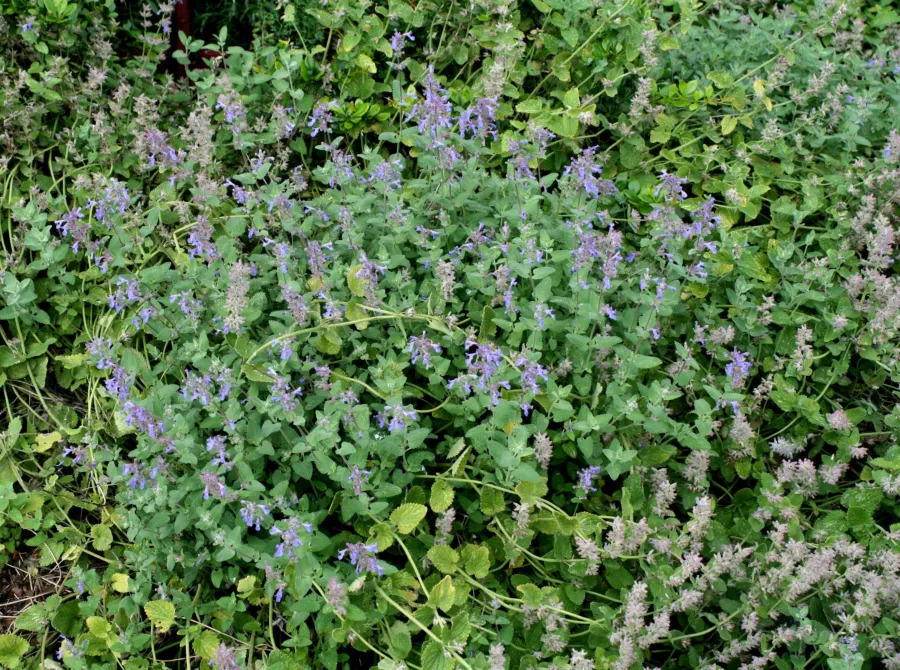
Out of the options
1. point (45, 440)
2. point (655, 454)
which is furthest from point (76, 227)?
point (655, 454)

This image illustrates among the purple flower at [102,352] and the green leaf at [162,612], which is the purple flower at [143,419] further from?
the green leaf at [162,612]

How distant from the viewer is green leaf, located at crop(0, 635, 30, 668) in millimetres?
2719

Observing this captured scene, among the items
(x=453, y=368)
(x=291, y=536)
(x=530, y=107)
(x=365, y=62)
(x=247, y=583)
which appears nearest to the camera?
(x=291, y=536)

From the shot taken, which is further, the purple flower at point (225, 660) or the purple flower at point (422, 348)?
the purple flower at point (422, 348)

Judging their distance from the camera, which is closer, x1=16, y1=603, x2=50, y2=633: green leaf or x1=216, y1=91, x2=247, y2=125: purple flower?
x1=16, y1=603, x2=50, y2=633: green leaf

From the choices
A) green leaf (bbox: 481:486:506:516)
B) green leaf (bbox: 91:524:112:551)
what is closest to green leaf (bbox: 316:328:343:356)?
green leaf (bbox: 481:486:506:516)

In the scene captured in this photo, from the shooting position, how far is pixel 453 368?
303cm

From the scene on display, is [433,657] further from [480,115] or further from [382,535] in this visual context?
[480,115]

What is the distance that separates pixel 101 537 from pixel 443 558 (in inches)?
51.4

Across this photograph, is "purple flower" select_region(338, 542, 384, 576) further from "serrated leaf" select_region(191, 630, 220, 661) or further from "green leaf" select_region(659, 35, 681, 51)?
"green leaf" select_region(659, 35, 681, 51)

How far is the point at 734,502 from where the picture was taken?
307 centimetres

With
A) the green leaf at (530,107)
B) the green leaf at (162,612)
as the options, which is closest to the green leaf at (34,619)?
the green leaf at (162,612)

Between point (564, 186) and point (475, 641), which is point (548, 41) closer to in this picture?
point (564, 186)

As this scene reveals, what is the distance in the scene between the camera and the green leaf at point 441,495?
8.67 ft
